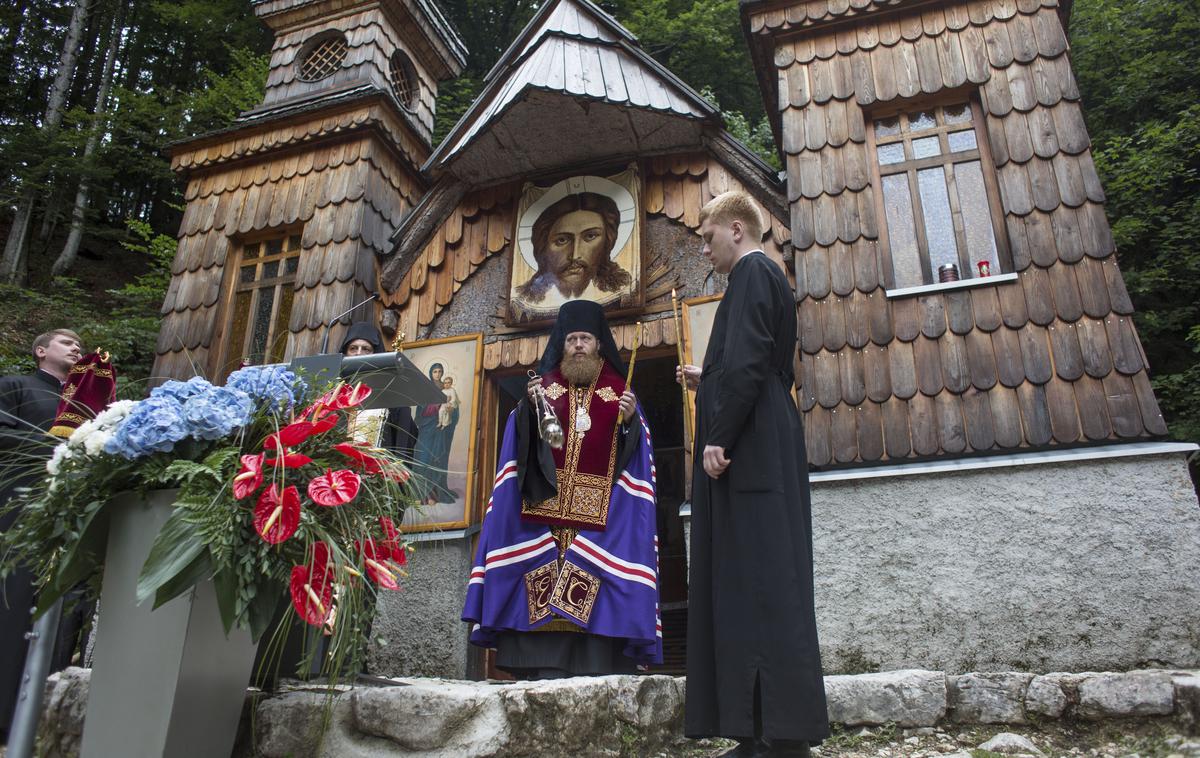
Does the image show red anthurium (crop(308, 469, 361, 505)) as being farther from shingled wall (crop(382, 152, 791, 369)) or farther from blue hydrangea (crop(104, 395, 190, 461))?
shingled wall (crop(382, 152, 791, 369))

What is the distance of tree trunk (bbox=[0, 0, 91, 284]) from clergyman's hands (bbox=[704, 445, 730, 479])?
1730 centimetres

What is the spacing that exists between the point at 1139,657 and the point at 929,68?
4100mm

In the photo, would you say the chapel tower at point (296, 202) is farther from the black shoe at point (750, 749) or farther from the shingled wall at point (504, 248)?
the black shoe at point (750, 749)

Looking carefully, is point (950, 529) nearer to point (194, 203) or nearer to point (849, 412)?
point (849, 412)

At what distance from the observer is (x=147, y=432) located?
243 centimetres

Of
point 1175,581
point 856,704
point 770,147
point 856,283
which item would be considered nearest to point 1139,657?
point 1175,581

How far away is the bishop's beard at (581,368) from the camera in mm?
5016

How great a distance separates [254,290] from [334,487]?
5894mm

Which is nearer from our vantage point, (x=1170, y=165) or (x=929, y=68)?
(x=929, y=68)

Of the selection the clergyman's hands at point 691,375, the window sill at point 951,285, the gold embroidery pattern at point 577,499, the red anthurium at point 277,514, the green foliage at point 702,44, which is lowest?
the red anthurium at point 277,514

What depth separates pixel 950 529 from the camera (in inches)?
188

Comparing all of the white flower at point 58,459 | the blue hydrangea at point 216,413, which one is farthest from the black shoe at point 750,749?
the white flower at point 58,459

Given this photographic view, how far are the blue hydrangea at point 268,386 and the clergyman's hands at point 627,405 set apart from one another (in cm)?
241

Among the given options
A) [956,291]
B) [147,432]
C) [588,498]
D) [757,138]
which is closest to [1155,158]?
[757,138]
